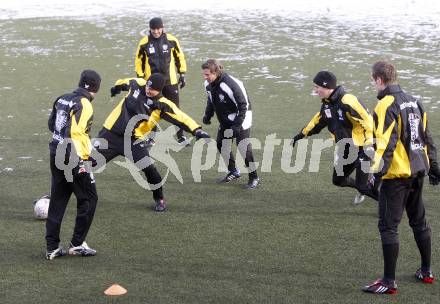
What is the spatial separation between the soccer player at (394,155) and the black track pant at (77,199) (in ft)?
9.46

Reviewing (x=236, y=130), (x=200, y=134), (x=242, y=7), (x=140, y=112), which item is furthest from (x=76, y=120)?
(x=242, y=7)

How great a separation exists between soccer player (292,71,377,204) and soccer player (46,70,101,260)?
8.69ft

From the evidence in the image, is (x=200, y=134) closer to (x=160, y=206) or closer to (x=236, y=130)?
(x=160, y=206)

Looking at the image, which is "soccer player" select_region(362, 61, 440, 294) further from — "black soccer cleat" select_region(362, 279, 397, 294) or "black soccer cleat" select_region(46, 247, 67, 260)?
"black soccer cleat" select_region(46, 247, 67, 260)

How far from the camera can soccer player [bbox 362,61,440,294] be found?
6820mm

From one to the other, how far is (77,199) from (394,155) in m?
3.23

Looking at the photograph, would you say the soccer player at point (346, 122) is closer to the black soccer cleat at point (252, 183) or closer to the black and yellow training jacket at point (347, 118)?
the black and yellow training jacket at point (347, 118)

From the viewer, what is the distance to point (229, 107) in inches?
419

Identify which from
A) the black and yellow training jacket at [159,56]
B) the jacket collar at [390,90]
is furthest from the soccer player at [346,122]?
the black and yellow training jacket at [159,56]

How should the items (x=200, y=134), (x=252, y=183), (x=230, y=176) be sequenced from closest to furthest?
1. (x=200, y=134)
2. (x=252, y=183)
3. (x=230, y=176)

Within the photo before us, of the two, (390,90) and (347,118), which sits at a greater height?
(390,90)

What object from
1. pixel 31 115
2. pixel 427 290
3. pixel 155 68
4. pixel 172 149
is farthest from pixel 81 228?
pixel 31 115

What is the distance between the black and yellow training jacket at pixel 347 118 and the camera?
9023 millimetres

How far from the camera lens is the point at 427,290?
23.3 feet
